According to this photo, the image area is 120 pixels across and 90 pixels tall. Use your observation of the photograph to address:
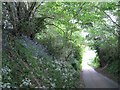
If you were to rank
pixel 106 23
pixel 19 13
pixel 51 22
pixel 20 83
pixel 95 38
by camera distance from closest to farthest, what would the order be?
pixel 20 83
pixel 19 13
pixel 51 22
pixel 106 23
pixel 95 38

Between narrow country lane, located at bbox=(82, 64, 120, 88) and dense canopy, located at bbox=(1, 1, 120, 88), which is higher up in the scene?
dense canopy, located at bbox=(1, 1, 120, 88)

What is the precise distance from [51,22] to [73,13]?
2.75 m

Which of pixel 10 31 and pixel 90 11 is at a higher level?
pixel 90 11

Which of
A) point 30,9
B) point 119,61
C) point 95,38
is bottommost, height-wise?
point 119,61

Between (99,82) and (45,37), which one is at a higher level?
(45,37)

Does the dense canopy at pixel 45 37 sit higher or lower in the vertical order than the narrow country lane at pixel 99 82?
higher

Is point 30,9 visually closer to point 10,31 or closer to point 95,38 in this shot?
point 10,31

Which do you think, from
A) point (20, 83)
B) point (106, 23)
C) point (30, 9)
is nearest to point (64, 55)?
point (106, 23)

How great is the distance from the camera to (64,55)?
22.3m

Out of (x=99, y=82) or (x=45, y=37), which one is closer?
(x=45, y=37)

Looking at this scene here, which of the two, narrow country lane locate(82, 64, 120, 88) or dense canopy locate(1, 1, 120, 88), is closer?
dense canopy locate(1, 1, 120, 88)

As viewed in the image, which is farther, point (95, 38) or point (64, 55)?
point (95, 38)

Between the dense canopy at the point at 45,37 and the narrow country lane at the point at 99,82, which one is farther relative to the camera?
the narrow country lane at the point at 99,82

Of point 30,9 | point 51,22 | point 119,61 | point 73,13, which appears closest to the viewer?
point 30,9
